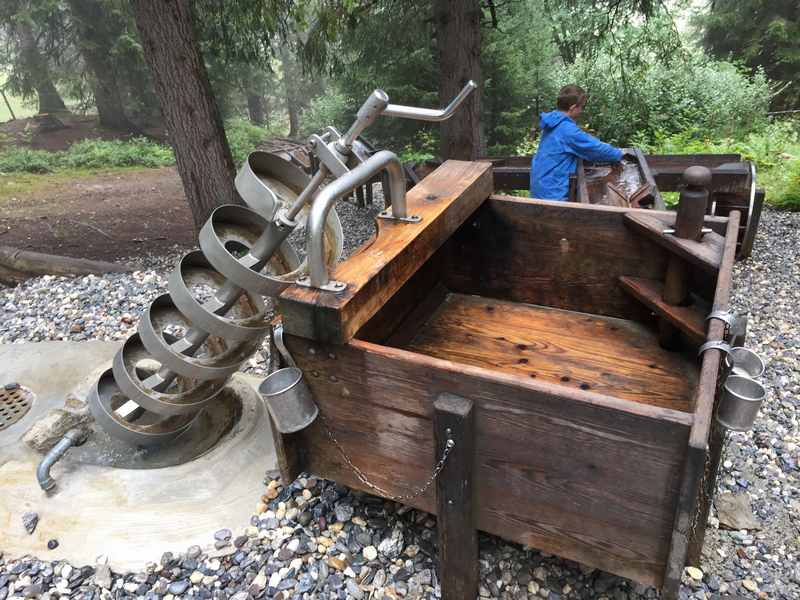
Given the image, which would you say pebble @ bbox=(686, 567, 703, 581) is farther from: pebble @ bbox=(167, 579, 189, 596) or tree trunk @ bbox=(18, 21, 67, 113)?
tree trunk @ bbox=(18, 21, 67, 113)

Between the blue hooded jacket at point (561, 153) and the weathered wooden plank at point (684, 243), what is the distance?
7.02ft

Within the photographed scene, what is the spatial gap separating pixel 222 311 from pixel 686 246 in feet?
6.92


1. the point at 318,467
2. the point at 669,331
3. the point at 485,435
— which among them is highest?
the point at 485,435

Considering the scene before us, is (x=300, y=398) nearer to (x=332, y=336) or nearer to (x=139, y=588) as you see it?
(x=332, y=336)

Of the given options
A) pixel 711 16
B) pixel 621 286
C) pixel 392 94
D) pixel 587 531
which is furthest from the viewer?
pixel 711 16

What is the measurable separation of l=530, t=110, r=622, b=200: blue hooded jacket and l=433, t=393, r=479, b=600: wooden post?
11.5ft

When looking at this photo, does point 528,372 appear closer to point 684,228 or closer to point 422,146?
point 684,228

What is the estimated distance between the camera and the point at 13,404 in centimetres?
368

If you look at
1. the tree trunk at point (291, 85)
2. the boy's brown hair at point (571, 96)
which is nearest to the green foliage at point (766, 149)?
the boy's brown hair at point (571, 96)

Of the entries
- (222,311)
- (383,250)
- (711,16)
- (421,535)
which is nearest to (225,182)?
(222,311)

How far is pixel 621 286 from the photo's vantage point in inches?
119

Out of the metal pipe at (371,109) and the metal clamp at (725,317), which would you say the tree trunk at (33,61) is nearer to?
the metal pipe at (371,109)

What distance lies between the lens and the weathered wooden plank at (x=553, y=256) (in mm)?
2953

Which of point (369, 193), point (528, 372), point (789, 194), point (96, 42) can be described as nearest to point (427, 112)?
point (528, 372)
